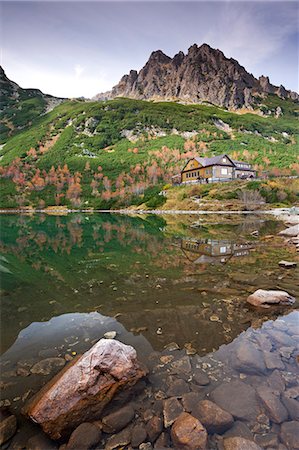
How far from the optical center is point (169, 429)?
4.07 metres

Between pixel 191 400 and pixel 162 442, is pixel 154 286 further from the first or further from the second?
pixel 162 442

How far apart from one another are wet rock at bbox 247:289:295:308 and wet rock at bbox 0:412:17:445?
7.31 m

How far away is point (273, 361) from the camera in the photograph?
5.57m

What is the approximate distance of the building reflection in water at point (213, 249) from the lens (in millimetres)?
15352

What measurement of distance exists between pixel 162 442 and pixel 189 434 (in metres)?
0.45

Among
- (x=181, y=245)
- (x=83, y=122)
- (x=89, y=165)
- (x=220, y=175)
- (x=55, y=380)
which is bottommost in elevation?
(x=181, y=245)

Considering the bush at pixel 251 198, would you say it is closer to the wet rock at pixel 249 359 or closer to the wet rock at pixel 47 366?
the wet rock at pixel 249 359

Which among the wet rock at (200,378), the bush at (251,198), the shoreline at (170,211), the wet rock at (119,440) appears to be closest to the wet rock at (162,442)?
the wet rock at (119,440)

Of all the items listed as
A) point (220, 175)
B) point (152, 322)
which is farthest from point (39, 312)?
point (220, 175)

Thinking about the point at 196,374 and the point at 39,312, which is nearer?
the point at 196,374

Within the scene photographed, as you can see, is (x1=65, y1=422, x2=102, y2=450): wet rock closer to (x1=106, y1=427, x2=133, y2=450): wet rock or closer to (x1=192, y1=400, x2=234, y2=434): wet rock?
(x1=106, y1=427, x2=133, y2=450): wet rock

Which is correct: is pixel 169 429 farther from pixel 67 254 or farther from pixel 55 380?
pixel 67 254

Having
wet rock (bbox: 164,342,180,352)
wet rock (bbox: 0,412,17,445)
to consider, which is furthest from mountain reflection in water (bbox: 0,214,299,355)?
wet rock (bbox: 0,412,17,445)

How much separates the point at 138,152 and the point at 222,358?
138 m
